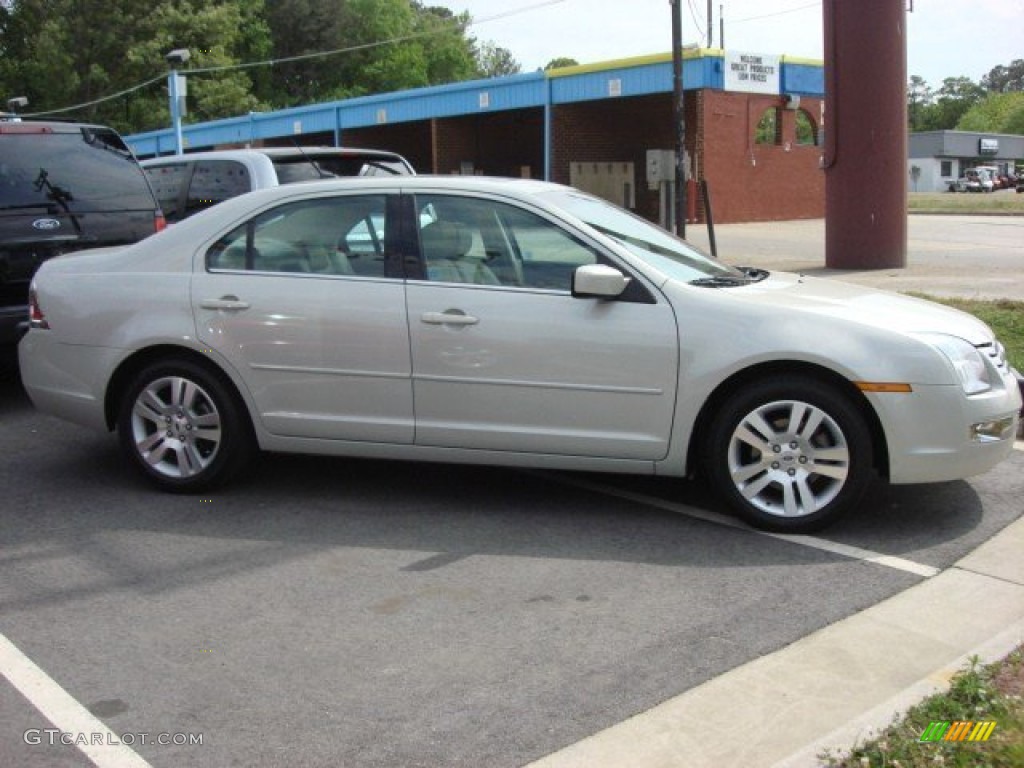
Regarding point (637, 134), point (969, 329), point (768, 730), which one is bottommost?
point (768, 730)

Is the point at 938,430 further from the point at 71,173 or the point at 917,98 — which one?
the point at 917,98

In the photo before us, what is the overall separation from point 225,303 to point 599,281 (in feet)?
6.48

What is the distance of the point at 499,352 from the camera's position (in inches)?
211

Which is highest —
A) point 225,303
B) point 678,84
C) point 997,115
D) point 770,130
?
point 997,115

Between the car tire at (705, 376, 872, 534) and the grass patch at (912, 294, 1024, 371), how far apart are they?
3.45m

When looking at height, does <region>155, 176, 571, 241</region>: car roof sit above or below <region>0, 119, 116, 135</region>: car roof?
below

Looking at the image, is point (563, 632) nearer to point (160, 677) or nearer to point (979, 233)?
point (160, 677)

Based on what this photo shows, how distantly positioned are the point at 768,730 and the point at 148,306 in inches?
156

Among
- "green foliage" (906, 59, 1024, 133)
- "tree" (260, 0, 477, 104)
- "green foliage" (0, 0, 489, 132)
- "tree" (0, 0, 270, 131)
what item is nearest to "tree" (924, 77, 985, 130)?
"green foliage" (906, 59, 1024, 133)

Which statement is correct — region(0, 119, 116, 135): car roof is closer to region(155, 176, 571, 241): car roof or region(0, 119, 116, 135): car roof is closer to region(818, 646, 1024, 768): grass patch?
region(155, 176, 571, 241): car roof

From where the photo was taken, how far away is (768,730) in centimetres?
338

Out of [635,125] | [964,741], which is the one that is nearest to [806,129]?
[635,125]

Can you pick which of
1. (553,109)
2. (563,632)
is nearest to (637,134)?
(553,109)

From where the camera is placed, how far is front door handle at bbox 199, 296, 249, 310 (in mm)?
5738
